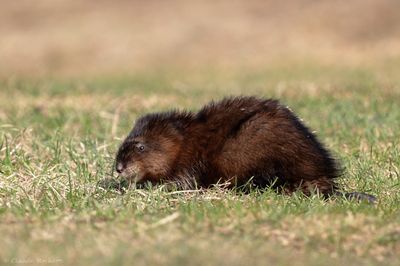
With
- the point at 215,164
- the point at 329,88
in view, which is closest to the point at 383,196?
the point at 215,164

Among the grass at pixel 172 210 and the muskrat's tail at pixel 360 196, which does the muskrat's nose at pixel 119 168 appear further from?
the muskrat's tail at pixel 360 196

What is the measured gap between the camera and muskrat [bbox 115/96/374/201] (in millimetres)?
6648

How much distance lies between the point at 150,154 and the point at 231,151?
72 cm

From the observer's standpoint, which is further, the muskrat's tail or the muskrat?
the muskrat

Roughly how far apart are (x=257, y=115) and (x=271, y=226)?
4.80 ft

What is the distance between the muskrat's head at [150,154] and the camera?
276 inches

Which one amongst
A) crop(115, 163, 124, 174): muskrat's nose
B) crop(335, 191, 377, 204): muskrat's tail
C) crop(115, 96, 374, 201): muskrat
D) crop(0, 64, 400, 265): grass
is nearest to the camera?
crop(0, 64, 400, 265): grass

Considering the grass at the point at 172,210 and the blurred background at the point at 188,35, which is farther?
the blurred background at the point at 188,35

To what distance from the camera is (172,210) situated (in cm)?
602

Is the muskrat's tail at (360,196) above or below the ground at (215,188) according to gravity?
above

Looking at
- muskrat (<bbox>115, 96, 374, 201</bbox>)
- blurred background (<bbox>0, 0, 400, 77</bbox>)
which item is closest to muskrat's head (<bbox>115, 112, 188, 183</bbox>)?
muskrat (<bbox>115, 96, 374, 201</bbox>)

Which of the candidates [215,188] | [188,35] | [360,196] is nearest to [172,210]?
[215,188]

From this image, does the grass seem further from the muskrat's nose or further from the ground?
the muskrat's nose

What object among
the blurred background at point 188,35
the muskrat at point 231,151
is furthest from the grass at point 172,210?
the blurred background at point 188,35
